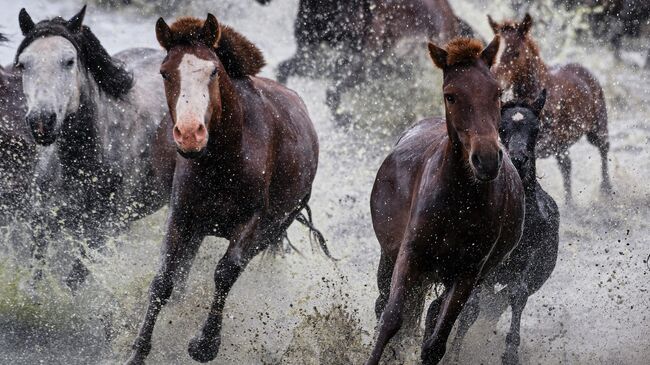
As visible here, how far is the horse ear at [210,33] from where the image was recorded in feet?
17.0

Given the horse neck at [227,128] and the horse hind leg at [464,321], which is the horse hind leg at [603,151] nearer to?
the horse hind leg at [464,321]

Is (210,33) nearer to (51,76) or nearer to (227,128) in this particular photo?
(227,128)

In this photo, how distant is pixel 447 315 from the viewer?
15.5 ft

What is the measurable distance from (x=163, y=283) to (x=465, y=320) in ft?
5.99

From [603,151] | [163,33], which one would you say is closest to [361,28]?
[603,151]

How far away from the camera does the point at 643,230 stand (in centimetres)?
1015

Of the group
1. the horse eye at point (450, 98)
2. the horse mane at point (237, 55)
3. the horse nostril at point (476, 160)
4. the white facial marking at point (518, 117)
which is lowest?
the horse mane at point (237, 55)

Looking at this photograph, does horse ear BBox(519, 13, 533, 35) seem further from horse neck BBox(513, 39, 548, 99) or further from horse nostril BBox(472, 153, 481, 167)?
horse nostril BBox(472, 153, 481, 167)

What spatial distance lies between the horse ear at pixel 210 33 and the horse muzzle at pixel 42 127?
103 centimetres

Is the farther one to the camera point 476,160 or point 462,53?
point 462,53

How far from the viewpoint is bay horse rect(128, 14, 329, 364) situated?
193 inches

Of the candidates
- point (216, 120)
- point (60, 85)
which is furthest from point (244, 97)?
point (60, 85)

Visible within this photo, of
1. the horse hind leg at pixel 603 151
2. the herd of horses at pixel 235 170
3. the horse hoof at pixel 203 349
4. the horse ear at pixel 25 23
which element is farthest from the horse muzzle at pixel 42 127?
the horse hind leg at pixel 603 151

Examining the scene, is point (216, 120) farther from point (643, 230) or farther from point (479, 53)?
point (643, 230)
